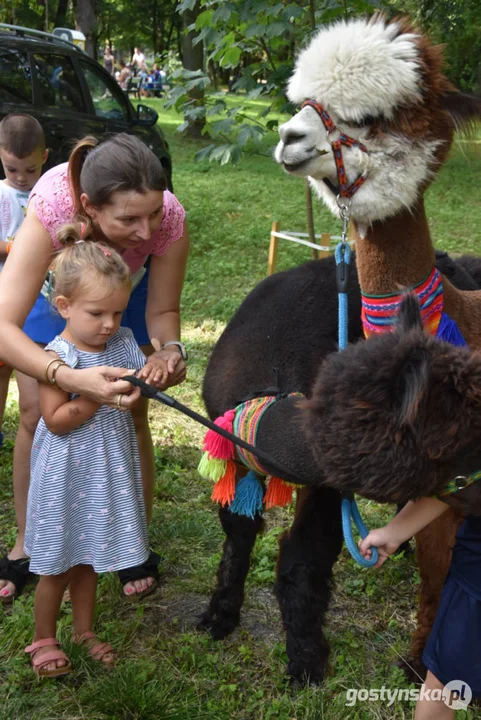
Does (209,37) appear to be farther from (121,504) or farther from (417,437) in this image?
(417,437)

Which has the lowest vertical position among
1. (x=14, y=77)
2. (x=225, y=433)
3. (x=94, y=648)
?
(x=94, y=648)

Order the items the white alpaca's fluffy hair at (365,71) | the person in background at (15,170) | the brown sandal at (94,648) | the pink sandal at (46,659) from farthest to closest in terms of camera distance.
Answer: the person in background at (15,170) < the brown sandal at (94,648) < the pink sandal at (46,659) < the white alpaca's fluffy hair at (365,71)

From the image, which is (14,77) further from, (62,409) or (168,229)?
(62,409)

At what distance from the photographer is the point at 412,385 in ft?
5.25

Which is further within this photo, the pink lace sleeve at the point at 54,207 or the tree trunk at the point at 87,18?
the tree trunk at the point at 87,18

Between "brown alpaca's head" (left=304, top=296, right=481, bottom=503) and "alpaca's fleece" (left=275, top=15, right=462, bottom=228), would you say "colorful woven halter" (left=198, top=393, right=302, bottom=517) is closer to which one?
"brown alpaca's head" (left=304, top=296, right=481, bottom=503)

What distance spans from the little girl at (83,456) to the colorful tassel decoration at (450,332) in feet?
3.01

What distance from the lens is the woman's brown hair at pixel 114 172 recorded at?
2.22 m

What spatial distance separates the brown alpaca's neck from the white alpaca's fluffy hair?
1.00 ft

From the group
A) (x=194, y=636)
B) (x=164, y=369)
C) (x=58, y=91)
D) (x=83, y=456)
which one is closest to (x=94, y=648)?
(x=194, y=636)

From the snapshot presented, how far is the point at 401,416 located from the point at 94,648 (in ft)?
5.19

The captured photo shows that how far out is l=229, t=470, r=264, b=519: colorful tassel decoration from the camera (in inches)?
95.0

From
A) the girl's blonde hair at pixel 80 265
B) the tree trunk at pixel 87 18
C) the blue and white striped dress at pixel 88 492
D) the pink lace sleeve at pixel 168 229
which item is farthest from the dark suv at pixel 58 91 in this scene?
the tree trunk at pixel 87 18

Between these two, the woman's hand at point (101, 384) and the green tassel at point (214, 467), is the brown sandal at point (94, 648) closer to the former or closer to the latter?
the green tassel at point (214, 467)
